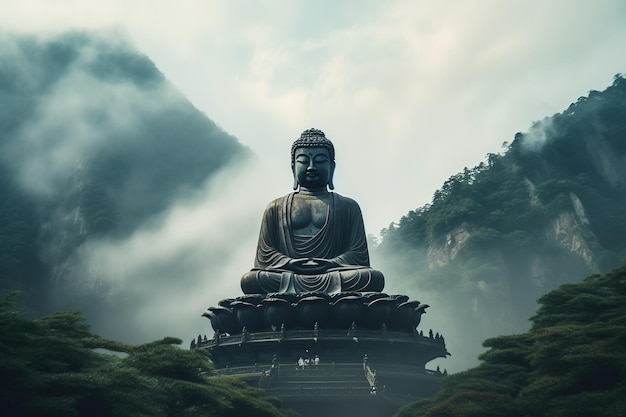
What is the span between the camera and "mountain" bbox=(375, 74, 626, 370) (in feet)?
148

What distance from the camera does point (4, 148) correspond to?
55844mm

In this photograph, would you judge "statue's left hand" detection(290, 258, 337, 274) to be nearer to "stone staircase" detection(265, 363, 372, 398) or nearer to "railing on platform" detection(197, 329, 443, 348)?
"railing on platform" detection(197, 329, 443, 348)

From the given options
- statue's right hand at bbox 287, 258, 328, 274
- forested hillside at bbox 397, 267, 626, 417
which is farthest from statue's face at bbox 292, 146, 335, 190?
forested hillside at bbox 397, 267, 626, 417

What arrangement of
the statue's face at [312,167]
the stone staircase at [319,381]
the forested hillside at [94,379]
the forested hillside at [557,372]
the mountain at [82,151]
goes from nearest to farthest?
the forested hillside at [94,379] → the forested hillside at [557,372] → the stone staircase at [319,381] → the statue's face at [312,167] → the mountain at [82,151]

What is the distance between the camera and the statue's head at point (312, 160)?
868 inches

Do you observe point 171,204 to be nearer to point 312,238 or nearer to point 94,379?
point 312,238

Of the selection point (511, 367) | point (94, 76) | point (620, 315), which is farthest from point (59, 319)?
point (94, 76)

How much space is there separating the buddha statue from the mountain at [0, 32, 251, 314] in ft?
85.8

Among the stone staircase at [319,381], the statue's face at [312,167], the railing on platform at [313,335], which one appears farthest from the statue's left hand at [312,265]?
the stone staircase at [319,381]

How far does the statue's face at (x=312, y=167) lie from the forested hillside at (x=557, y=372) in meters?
10.1

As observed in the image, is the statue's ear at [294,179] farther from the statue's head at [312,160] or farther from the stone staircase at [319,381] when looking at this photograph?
the stone staircase at [319,381]

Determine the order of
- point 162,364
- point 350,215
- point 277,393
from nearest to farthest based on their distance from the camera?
point 162,364 → point 277,393 → point 350,215

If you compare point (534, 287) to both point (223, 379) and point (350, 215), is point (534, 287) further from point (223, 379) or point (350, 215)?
point (223, 379)

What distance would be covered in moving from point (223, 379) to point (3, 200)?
4346cm
